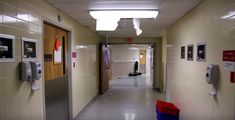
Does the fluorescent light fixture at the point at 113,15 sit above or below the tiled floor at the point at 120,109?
above

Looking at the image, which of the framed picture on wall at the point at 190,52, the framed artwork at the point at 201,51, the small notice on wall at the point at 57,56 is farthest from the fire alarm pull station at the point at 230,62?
the small notice on wall at the point at 57,56

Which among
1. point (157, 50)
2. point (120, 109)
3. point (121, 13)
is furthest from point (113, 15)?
point (157, 50)

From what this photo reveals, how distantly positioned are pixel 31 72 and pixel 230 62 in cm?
212

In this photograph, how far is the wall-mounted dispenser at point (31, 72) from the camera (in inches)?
71.7

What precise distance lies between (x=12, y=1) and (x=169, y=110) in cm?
294

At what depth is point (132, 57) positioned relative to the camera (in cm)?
1212

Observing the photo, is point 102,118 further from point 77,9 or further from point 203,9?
point 203,9

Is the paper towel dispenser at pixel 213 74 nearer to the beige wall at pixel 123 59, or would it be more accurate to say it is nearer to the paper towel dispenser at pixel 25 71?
the paper towel dispenser at pixel 25 71

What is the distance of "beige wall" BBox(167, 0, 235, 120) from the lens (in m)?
1.74

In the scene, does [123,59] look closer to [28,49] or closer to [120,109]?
[120,109]

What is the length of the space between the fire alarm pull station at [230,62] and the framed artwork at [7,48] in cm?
213

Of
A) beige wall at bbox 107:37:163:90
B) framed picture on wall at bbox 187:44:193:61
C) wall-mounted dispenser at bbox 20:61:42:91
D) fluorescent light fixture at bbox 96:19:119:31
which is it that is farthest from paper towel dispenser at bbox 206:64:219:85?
beige wall at bbox 107:37:163:90

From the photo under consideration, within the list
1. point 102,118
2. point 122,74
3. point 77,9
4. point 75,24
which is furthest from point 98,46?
point 122,74

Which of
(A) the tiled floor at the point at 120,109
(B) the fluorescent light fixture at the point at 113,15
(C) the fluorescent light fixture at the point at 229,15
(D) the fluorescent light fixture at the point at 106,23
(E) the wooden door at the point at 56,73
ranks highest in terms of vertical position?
(B) the fluorescent light fixture at the point at 113,15
